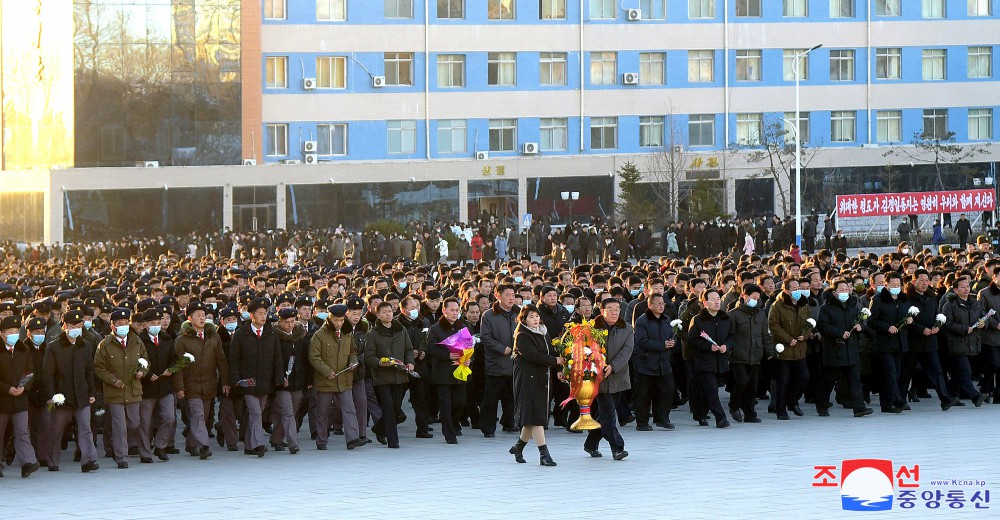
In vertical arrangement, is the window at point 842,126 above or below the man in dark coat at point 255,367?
above

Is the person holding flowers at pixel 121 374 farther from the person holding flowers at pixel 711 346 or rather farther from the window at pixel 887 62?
the window at pixel 887 62

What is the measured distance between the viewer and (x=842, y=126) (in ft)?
227

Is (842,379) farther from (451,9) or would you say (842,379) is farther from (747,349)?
(451,9)

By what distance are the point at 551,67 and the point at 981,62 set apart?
757 inches

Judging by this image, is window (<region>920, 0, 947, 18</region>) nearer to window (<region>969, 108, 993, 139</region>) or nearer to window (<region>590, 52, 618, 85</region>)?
window (<region>969, 108, 993, 139</region>)

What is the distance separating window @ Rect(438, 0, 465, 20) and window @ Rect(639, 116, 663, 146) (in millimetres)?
8846

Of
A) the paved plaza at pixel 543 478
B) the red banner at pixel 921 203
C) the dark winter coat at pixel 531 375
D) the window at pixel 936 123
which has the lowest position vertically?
the paved plaza at pixel 543 478

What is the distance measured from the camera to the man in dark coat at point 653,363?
19.5 m

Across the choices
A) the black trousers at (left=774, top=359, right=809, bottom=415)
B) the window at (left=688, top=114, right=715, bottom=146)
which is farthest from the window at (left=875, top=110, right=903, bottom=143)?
the black trousers at (left=774, top=359, right=809, bottom=415)

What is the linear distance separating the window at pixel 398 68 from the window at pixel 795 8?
15.9 m

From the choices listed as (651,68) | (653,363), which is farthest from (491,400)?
(651,68)

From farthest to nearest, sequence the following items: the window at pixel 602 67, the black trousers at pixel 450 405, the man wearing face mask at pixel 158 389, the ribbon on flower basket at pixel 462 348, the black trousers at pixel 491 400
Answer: the window at pixel 602 67 → the black trousers at pixel 491 400 → the black trousers at pixel 450 405 → the ribbon on flower basket at pixel 462 348 → the man wearing face mask at pixel 158 389

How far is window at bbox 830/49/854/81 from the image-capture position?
226ft

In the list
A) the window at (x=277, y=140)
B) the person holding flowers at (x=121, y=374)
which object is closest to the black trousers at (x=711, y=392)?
the person holding flowers at (x=121, y=374)
